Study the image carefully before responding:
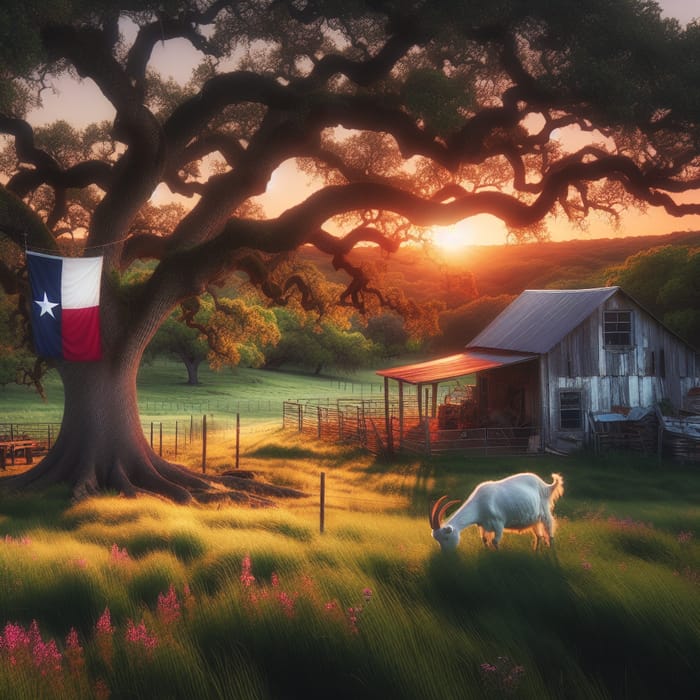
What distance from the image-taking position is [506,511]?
1098cm

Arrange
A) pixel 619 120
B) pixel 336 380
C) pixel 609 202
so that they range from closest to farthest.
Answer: pixel 619 120 → pixel 609 202 → pixel 336 380

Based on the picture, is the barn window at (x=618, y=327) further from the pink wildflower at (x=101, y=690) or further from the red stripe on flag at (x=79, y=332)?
the pink wildflower at (x=101, y=690)

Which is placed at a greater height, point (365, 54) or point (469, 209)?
point (365, 54)

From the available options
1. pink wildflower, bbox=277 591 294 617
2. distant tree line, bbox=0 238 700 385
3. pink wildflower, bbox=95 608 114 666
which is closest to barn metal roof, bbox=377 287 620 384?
distant tree line, bbox=0 238 700 385

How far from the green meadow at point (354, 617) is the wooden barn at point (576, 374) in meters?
18.2

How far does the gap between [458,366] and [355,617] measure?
87.1 feet

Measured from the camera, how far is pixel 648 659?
640 cm

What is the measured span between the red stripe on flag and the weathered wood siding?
1977 cm

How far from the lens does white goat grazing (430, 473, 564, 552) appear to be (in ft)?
35.0

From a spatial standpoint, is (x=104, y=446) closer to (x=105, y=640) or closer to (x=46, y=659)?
(x=105, y=640)

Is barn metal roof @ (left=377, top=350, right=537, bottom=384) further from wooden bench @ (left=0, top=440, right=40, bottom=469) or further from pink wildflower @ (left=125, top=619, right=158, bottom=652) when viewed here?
pink wildflower @ (left=125, top=619, right=158, bottom=652)

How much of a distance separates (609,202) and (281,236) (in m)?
9.24

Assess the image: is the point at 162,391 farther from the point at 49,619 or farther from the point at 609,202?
the point at 49,619

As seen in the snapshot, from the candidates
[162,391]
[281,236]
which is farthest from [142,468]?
[162,391]
